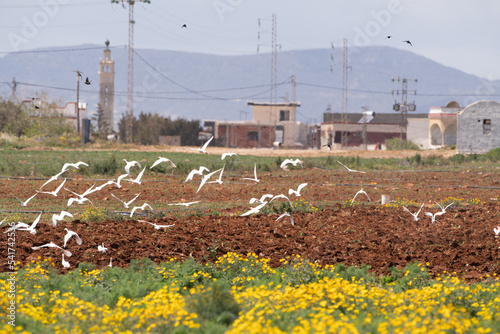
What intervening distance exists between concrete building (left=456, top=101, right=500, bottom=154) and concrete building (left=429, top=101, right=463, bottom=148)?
1988 cm

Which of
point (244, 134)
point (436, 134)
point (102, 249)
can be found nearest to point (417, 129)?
point (436, 134)

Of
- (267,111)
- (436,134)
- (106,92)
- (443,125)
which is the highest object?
(106,92)

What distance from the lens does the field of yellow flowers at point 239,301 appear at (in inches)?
286

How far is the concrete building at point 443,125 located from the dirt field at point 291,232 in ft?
187

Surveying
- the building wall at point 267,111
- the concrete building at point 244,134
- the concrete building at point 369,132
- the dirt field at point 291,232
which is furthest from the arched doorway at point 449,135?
the dirt field at point 291,232

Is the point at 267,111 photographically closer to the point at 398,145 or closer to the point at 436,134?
the point at 398,145

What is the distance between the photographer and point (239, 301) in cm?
824

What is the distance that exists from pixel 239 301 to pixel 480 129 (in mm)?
53056

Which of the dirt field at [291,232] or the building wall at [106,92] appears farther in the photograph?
the building wall at [106,92]

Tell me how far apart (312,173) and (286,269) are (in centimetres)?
2261

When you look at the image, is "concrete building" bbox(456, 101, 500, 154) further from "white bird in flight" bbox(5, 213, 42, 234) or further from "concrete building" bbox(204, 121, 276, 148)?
"white bird in flight" bbox(5, 213, 42, 234)

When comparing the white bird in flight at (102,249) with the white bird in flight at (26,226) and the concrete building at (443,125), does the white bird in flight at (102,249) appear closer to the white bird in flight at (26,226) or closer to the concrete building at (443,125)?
the white bird in flight at (26,226)

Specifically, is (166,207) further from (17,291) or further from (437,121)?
(437,121)

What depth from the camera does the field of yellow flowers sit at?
7.26 meters
